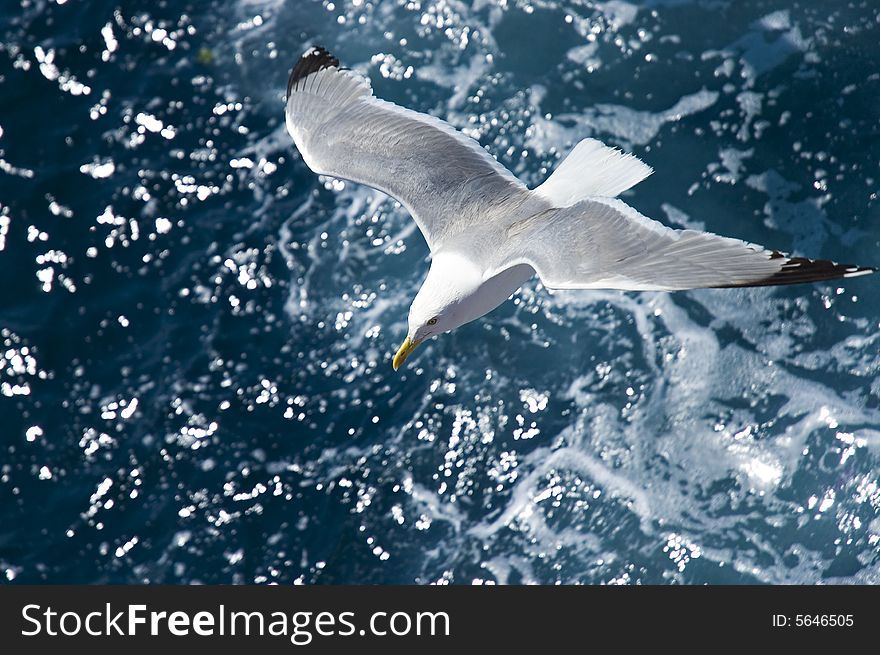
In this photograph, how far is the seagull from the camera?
646cm

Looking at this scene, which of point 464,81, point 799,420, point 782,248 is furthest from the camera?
point 464,81

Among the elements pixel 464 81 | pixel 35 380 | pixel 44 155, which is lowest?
pixel 35 380

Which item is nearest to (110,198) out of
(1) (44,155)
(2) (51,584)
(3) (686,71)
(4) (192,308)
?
(1) (44,155)

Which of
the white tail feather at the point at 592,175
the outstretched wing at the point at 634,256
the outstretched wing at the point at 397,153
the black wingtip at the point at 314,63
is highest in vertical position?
the black wingtip at the point at 314,63

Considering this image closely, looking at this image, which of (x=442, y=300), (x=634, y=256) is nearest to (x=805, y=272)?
(x=634, y=256)

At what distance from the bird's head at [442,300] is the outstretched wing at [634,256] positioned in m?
0.30

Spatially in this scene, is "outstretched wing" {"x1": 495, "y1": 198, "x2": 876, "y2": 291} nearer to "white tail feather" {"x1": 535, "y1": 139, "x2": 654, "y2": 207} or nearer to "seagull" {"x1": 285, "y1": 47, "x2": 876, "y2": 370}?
"seagull" {"x1": 285, "y1": 47, "x2": 876, "y2": 370}

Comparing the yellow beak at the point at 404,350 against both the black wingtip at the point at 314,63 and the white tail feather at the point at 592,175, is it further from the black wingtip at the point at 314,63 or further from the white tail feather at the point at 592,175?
the black wingtip at the point at 314,63

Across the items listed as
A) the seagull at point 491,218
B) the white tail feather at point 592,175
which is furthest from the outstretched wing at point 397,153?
the white tail feather at point 592,175

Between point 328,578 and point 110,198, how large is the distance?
489 centimetres

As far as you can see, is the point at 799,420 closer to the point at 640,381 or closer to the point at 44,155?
the point at 640,381

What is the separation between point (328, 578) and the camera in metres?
9.23

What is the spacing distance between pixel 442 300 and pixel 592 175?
5.12ft

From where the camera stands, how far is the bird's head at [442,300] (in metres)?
7.48
